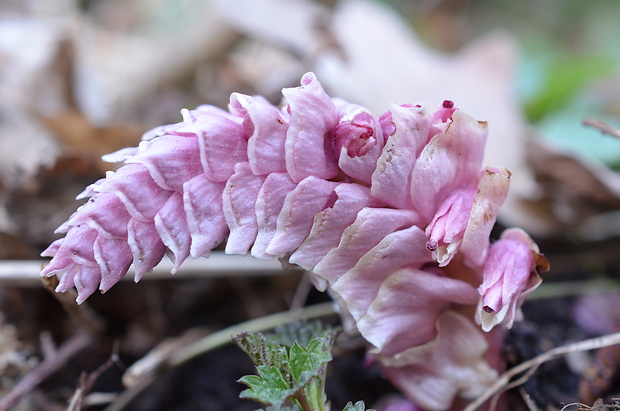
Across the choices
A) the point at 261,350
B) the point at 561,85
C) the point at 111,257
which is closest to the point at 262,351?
the point at 261,350

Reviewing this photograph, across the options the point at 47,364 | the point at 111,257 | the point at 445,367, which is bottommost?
the point at 47,364

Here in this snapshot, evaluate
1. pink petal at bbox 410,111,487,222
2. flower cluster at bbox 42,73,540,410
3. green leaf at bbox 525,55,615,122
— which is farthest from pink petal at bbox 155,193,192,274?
green leaf at bbox 525,55,615,122

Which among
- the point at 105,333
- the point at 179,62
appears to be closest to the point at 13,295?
the point at 105,333

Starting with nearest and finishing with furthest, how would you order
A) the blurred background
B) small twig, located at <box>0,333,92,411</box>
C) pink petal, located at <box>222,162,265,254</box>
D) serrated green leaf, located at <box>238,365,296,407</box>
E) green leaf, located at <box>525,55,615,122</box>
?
serrated green leaf, located at <box>238,365,296,407</box> < pink petal, located at <box>222,162,265,254</box> < small twig, located at <box>0,333,92,411</box> < the blurred background < green leaf, located at <box>525,55,615,122</box>

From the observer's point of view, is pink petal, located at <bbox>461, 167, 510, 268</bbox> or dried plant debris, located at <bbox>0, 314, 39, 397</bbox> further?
dried plant debris, located at <bbox>0, 314, 39, 397</bbox>

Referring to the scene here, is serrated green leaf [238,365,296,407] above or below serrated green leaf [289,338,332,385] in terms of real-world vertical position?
below

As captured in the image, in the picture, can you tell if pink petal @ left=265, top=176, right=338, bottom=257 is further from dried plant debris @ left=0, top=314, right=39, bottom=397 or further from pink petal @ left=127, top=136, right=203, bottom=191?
dried plant debris @ left=0, top=314, right=39, bottom=397

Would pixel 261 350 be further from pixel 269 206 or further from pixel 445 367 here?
pixel 445 367
